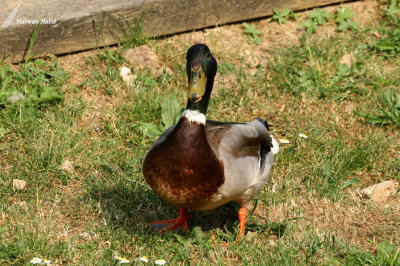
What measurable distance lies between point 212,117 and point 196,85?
1.70m

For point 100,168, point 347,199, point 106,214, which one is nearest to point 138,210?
point 106,214

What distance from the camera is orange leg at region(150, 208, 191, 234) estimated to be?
388 cm

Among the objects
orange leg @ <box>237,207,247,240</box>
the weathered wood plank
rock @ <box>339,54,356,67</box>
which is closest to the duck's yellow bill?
orange leg @ <box>237,207,247,240</box>

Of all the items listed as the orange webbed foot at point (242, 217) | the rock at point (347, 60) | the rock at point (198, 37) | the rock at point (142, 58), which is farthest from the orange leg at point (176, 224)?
the rock at point (347, 60)

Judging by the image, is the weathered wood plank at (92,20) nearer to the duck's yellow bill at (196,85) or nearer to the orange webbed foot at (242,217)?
Answer: the duck's yellow bill at (196,85)

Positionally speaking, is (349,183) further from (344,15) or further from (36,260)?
(344,15)

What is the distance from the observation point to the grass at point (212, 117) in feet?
11.9

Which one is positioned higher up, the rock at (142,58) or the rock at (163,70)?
the rock at (142,58)

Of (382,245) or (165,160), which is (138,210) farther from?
(382,245)

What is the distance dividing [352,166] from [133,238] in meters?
1.91

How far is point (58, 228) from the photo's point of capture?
3.73 meters

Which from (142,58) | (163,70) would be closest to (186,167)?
→ (163,70)

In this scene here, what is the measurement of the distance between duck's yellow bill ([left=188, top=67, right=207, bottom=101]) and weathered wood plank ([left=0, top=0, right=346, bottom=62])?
2.22 metres

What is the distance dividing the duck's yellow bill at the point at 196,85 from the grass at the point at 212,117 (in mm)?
1023
